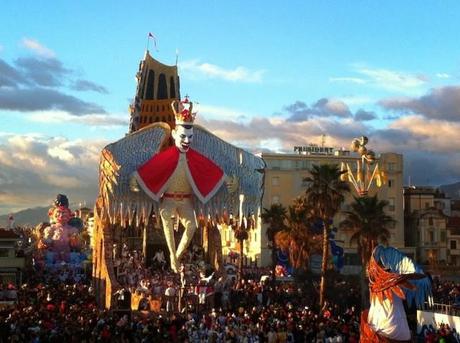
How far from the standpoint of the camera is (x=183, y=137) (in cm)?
3953

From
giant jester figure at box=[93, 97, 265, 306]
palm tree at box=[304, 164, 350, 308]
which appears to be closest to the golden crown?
giant jester figure at box=[93, 97, 265, 306]

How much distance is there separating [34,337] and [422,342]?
15.7m

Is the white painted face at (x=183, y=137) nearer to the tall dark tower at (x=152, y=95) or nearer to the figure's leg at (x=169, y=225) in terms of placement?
the figure's leg at (x=169, y=225)

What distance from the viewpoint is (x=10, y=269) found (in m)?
53.2

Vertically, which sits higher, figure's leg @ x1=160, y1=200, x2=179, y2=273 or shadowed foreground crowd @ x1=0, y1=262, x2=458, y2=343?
figure's leg @ x1=160, y1=200, x2=179, y2=273

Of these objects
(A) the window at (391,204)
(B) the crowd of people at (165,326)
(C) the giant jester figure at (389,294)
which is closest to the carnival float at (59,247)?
(B) the crowd of people at (165,326)

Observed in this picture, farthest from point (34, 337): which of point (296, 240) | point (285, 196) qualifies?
point (285, 196)

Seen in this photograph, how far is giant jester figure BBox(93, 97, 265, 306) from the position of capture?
39.1 m

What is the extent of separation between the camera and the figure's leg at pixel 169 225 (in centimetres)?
3978

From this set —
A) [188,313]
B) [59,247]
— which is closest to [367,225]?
[188,313]

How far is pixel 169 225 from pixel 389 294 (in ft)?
68.6

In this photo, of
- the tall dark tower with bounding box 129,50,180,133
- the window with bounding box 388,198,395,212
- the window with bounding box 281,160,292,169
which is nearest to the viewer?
the tall dark tower with bounding box 129,50,180,133

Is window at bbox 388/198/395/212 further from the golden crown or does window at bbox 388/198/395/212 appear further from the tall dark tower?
the golden crown

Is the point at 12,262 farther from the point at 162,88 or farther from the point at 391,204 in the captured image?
the point at 391,204
